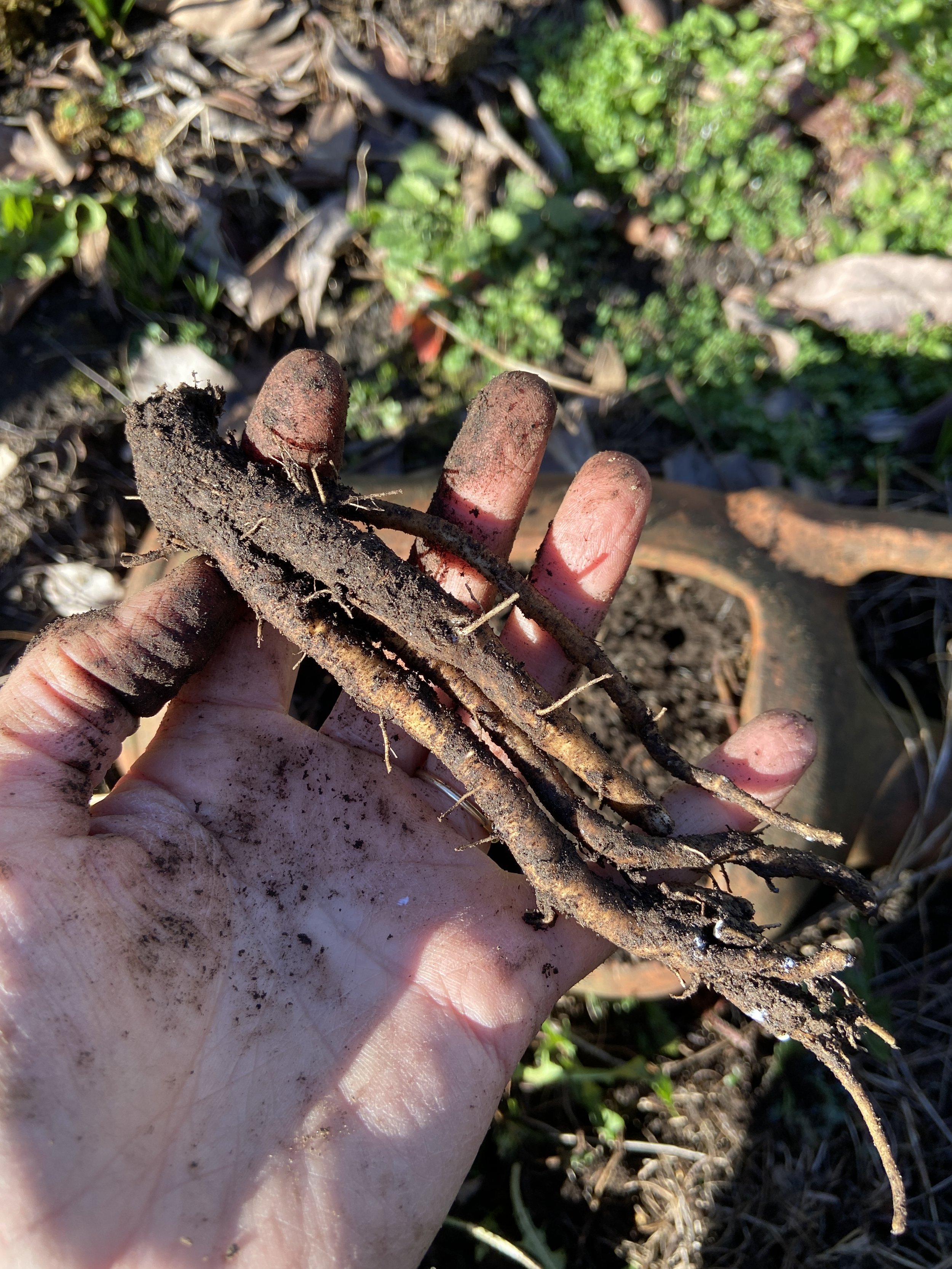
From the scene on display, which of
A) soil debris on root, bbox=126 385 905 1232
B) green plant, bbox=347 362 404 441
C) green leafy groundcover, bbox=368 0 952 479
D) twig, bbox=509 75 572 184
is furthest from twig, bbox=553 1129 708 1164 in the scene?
twig, bbox=509 75 572 184

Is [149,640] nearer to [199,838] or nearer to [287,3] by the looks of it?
[199,838]

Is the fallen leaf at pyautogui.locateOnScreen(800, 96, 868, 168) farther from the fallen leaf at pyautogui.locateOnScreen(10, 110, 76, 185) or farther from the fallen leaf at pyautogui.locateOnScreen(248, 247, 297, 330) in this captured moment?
the fallen leaf at pyautogui.locateOnScreen(10, 110, 76, 185)

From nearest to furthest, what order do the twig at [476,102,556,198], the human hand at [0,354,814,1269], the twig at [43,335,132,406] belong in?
1. the human hand at [0,354,814,1269]
2. the twig at [43,335,132,406]
3. the twig at [476,102,556,198]

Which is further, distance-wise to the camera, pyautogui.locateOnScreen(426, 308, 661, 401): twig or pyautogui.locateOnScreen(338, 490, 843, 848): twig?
pyautogui.locateOnScreen(426, 308, 661, 401): twig

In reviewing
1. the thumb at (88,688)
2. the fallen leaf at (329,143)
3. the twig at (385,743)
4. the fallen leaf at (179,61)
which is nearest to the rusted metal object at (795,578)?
the twig at (385,743)

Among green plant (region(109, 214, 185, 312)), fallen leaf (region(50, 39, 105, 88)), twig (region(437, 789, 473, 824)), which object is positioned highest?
fallen leaf (region(50, 39, 105, 88))

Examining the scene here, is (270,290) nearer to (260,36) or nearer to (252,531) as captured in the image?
(260,36)

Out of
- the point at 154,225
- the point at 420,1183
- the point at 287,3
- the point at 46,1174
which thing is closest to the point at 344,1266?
the point at 420,1183

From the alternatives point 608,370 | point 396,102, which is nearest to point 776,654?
point 608,370
